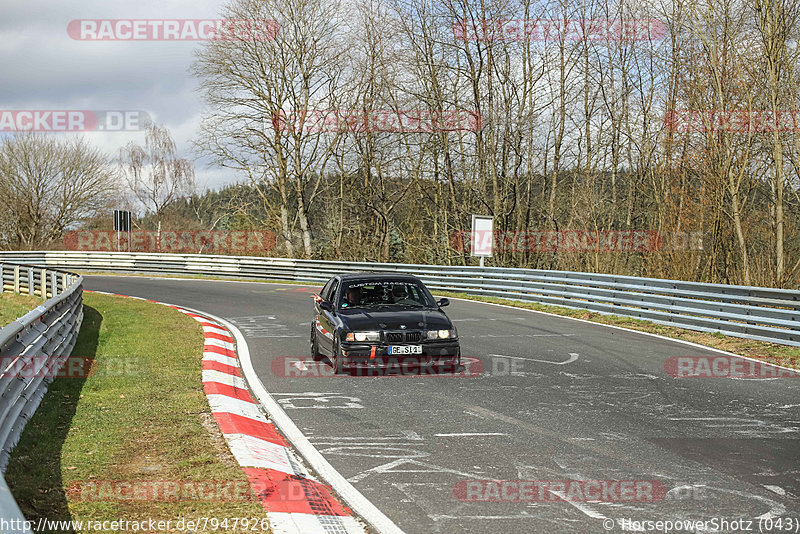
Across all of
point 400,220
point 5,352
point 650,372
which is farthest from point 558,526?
point 400,220

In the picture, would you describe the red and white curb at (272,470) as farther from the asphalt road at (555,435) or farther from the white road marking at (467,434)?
the white road marking at (467,434)

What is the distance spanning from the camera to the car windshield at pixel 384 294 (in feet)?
36.4

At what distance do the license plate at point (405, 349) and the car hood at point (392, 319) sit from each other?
0.81 ft

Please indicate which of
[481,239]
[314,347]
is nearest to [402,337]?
[314,347]

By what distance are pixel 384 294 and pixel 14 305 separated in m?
18.9

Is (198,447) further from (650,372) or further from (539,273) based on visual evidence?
(539,273)

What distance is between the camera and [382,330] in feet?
32.7

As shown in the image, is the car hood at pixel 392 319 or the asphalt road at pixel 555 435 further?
the car hood at pixel 392 319

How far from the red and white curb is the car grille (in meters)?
1.95

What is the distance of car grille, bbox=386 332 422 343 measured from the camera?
993 centimetres

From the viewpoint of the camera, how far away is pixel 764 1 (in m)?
18.8

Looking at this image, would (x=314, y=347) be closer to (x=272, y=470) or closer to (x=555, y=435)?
(x=555, y=435)

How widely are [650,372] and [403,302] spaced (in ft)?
11.9

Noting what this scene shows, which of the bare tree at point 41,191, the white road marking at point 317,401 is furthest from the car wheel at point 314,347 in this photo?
the bare tree at point 41,191
